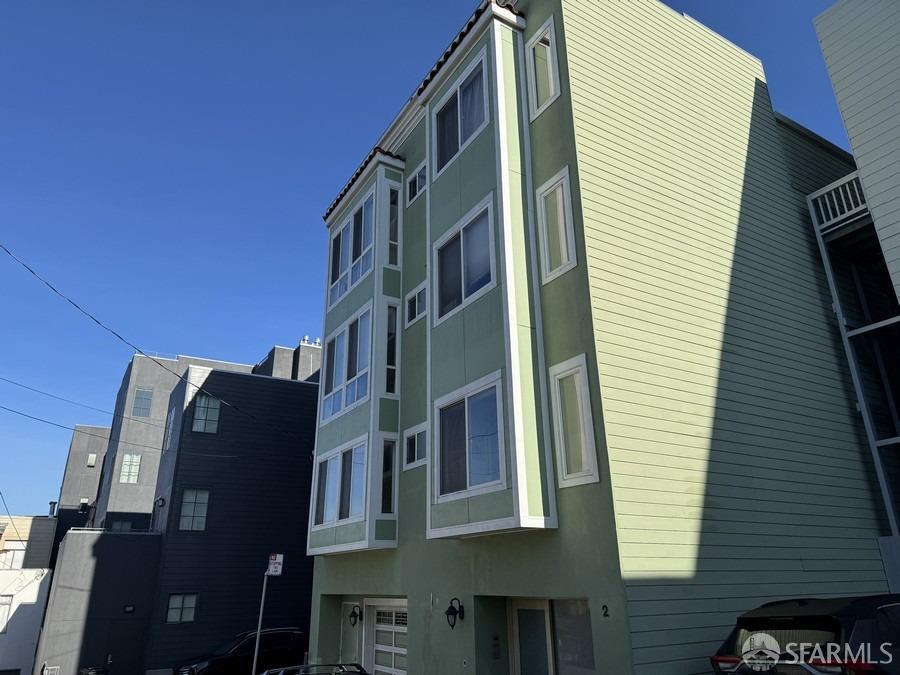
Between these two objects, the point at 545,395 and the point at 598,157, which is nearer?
the point at 545,395

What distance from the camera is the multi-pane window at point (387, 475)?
44.3 ft

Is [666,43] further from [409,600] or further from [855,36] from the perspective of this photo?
[409,600]

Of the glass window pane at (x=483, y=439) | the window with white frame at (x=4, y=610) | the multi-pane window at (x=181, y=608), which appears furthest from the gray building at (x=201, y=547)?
the glass window pane at (x=483, y=439)

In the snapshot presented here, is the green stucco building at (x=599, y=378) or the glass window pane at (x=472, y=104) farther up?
the glass window pane at (x=472, y=104)

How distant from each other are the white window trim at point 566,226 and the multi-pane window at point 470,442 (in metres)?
2.07

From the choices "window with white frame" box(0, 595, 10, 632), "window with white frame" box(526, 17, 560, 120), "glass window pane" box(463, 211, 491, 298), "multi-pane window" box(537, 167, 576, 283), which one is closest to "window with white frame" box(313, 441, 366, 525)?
"glass window pane" box(463, 211, 491, 298)

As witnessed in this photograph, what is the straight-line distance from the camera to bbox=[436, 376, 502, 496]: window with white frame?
31.7ft

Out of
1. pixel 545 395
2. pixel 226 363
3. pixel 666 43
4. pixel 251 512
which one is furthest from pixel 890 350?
pixel 226 363

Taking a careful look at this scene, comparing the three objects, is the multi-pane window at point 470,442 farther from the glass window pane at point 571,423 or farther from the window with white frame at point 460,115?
the window with white frame at point 460,115

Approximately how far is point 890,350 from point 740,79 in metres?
6.68

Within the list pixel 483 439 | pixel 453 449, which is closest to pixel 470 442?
pixel 483 439

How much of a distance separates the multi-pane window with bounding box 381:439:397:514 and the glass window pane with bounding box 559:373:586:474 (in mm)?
5461

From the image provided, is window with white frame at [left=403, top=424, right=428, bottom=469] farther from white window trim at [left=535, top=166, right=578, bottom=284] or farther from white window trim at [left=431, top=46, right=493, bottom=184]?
white window trim at [left=431, top=46, right=493, bottom=184]

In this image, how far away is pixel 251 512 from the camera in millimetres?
23203
